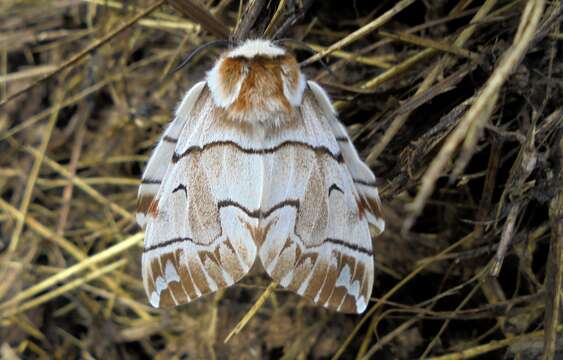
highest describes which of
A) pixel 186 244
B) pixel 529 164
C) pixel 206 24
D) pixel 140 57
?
pixel 206 24

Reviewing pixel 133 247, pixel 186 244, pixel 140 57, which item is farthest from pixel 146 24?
pixel 186 244

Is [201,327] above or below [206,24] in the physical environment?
below

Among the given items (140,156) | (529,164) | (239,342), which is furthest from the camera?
(140,156)

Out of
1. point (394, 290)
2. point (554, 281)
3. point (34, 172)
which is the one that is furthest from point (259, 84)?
point (34, 172)

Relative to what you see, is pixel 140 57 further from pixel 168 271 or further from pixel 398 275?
pixel 398 275

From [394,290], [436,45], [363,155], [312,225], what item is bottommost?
[394,290]

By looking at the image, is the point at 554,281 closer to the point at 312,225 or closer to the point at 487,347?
the point at 487,347
